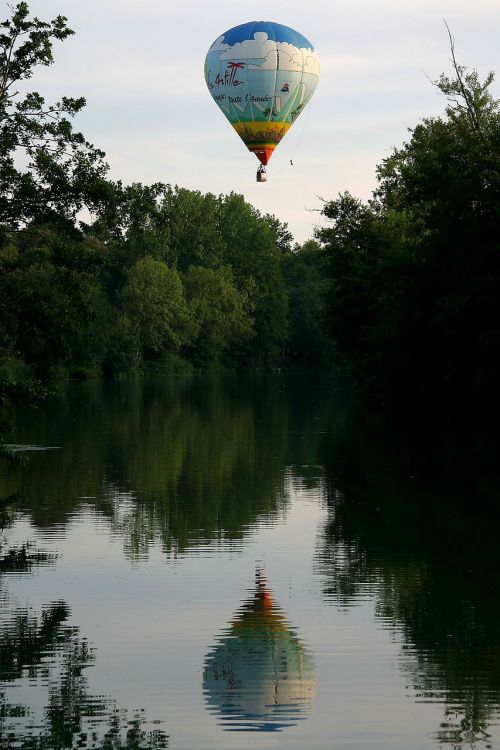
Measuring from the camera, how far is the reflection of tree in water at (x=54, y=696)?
9211mm

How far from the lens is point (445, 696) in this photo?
10.2m

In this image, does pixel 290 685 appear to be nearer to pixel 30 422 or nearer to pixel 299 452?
pixel 299 452

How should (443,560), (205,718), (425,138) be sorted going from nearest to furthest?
(205,718)
(443,560)
(425,138)

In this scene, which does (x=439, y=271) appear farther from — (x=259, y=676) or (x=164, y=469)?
(x=259, y=676)

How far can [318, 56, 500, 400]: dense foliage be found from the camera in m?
47.1

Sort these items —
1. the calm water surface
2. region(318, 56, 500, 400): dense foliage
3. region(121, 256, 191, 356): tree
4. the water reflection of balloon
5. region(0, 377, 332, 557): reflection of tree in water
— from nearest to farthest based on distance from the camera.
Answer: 1. the calm water surface
2. the water reflection of balloon
3. region(0, 377, 332, 557): reflection of tree in water
4. region(318, 56, 500, 400): dense foliage
5. region(121, 256, 191, 356): tree

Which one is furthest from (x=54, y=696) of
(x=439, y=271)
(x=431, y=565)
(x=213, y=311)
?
(x=213, y=311)

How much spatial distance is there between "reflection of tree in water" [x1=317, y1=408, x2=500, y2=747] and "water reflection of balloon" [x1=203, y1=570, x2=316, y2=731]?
0.90 metres

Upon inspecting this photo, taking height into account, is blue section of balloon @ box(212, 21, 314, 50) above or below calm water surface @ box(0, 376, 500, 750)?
above

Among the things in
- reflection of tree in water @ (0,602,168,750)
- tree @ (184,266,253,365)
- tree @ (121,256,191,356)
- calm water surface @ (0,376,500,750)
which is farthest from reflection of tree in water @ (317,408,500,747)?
tree @ (184,266,253,365)

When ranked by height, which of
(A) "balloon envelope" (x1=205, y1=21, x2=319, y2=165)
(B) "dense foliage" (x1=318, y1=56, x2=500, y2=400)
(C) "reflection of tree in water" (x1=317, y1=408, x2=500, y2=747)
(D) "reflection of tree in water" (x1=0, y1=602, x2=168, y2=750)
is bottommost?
(D) "reflection of tree in water" (x1=0, y1=602, x2=168, y2=750)

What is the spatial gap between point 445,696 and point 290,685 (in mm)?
1149

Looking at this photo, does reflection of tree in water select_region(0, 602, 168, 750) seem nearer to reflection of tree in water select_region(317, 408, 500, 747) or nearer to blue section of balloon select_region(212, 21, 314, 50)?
reflection of tree in water select_region(317, 408, 500, 747)

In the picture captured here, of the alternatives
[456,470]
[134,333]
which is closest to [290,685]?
[456,470]
